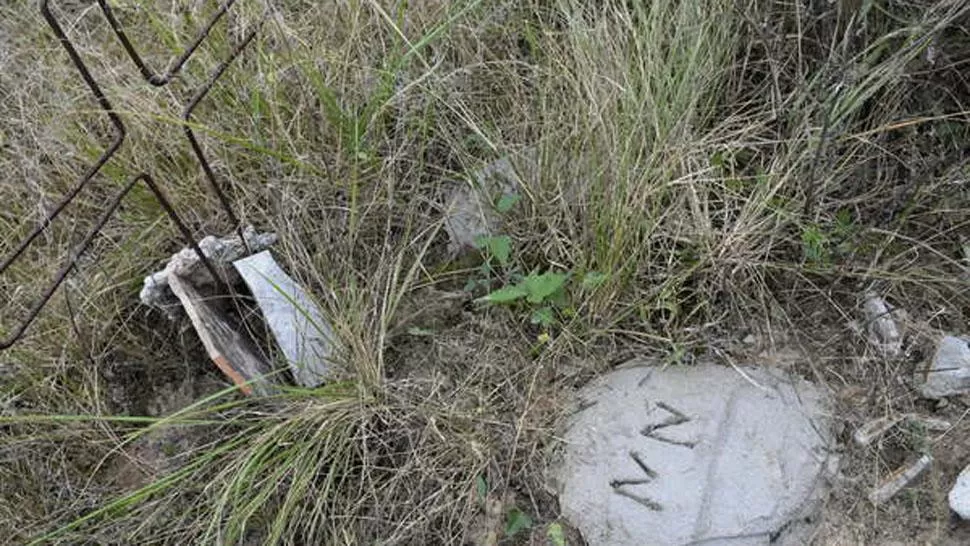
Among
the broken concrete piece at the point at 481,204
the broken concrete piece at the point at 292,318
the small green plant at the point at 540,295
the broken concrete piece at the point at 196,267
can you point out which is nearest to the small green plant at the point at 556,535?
the small green plant at the point at 540,295

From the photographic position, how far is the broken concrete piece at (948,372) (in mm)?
1651

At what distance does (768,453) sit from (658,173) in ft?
1.96

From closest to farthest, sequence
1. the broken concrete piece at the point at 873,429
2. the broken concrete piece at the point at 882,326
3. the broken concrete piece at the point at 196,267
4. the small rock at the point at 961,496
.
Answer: the small rock at the point at 961,496 → the broken concrete piece at the point at 873,429 → the broken concrete piece at the point at 882,326 → the broken concrete piece at the point at 196,267

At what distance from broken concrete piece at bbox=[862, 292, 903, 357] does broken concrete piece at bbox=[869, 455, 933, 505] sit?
8.8 inches

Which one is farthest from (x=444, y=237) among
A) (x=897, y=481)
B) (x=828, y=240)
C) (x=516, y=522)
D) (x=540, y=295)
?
(x=897, y=481)

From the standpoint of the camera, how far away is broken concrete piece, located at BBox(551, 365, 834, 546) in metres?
1.55

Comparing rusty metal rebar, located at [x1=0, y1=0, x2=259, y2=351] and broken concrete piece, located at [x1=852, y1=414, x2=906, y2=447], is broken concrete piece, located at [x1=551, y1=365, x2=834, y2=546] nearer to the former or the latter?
broken concrete piece, located at [x1=852, y1=414, x2=906, y2=447]

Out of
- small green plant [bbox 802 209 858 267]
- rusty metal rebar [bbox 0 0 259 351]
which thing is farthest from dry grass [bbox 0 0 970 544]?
rusty metal rebar [bbox 0 0 259 351]

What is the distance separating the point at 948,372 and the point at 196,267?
1.50 meters

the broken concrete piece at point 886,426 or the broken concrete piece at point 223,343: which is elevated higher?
the broken concrete piece at point 223,343

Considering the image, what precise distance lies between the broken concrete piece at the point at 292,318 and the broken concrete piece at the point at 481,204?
0.35 m

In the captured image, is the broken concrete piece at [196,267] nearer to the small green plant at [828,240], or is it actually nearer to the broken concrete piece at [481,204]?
the broken concrete piece at [481,204]

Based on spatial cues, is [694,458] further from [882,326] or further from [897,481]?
[882,326]

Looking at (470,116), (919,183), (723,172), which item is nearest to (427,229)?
(470,116)
